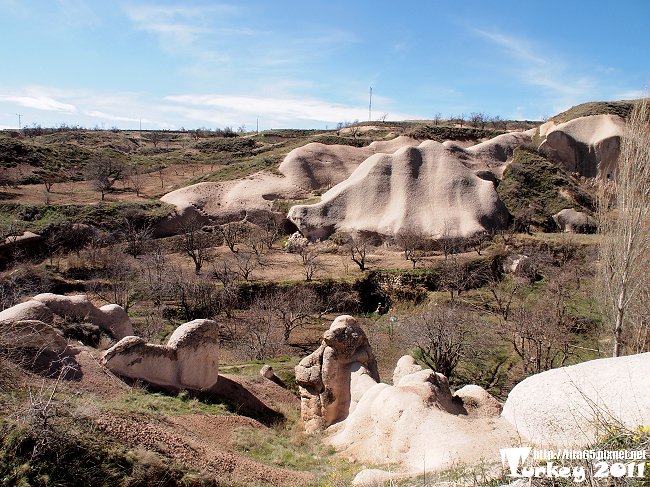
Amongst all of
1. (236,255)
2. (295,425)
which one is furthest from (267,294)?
(295,425)

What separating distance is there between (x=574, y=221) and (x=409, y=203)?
1337 cm

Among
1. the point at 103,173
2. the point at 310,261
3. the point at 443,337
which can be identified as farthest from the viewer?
the point at 103,173

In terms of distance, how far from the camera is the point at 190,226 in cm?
3834

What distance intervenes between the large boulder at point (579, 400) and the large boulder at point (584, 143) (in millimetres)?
46579

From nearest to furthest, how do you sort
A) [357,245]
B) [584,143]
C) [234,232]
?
[357,245]
[234,232]
[584,143]

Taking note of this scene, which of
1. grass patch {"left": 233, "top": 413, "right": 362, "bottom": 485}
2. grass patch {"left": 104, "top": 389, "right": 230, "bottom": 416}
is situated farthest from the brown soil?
grass patch {"left": 104, "top": 389, "right": 230, "bottom": 416}

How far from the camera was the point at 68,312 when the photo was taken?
14.8m

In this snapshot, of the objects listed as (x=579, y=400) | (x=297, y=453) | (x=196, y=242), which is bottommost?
(x=297, y=453)

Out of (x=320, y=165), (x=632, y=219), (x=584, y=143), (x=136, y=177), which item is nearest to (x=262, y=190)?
(x=320, y=165)

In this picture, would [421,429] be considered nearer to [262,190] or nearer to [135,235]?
[135,235]

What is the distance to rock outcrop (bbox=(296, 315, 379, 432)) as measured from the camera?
14.6 m

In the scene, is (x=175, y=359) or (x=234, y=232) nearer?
(x=175, y=359)

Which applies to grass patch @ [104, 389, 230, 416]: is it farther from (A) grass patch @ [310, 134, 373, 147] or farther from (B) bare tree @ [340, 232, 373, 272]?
(A) grass patch @ [310, 134, 373, 147]

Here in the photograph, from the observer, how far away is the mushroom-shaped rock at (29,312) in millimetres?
12453
